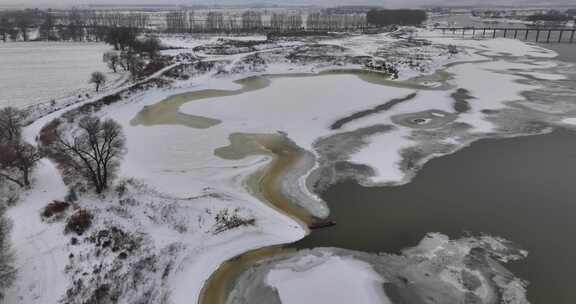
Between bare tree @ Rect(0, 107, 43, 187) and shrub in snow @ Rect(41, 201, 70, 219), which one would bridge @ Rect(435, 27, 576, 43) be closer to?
shrub in snow @ Rect(41, 201, 70, 219)

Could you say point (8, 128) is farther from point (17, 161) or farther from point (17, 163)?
point (17, 163)

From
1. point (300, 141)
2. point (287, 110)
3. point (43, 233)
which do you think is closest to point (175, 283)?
point (43, 233)

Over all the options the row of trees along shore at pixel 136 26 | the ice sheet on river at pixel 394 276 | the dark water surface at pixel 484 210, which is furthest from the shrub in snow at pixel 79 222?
the row of trees along shore at pixel 136 26

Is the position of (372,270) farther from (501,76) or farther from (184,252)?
(501,76)

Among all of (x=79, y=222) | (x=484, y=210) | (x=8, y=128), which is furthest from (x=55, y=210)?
(x=484, y=210)

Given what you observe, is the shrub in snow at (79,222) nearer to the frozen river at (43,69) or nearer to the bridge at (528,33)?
the frozen river at (43,69)
